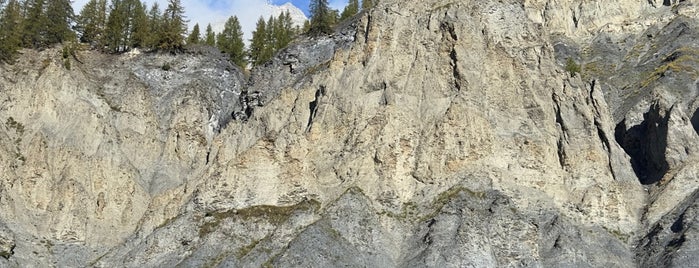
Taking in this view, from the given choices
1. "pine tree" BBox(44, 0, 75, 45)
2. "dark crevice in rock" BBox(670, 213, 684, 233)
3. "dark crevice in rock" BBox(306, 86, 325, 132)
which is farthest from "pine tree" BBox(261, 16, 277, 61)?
"dark crevice in rock" BBox(670, 213, 684, 233)

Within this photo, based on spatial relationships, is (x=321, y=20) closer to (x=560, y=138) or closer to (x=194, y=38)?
(x=194, y=38)

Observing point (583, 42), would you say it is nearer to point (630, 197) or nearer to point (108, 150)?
point (630, 197)

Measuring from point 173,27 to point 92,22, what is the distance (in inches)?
314

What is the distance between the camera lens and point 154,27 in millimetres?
87500

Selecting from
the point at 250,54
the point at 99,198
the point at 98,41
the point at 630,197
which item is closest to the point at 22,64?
the point at 98,41

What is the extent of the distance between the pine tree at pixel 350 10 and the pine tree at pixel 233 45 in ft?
38.8

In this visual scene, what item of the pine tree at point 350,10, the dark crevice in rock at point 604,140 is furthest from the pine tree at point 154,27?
the dark crevice in rock at point 604,140

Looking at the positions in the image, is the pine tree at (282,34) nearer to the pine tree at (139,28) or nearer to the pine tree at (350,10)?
the pine tree at (350,10)

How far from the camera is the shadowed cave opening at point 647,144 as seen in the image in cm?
6288

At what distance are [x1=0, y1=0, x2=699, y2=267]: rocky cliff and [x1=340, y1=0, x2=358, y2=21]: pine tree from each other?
2599 cm

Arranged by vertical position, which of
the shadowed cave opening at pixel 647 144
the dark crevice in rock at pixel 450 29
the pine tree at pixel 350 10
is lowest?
the shadowed cave opening at pixel 647 144

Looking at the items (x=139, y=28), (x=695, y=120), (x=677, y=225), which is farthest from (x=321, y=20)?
(x=677, y=225)

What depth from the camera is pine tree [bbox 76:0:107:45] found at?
8581cm

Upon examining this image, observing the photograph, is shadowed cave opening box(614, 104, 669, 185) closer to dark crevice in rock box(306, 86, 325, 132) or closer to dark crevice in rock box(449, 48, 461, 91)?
dark crevice in rock box(449, 48, 461, 91)
